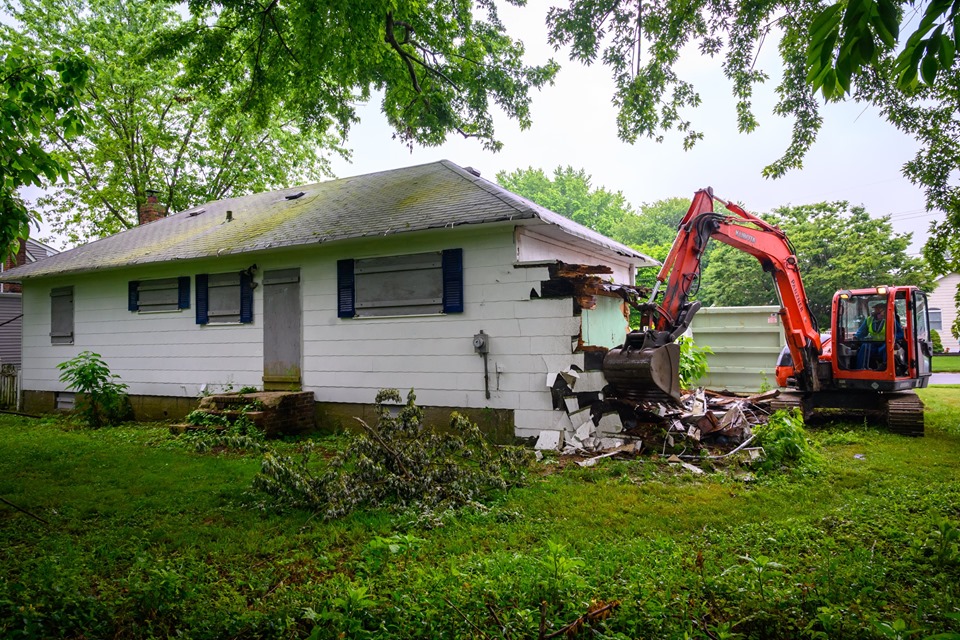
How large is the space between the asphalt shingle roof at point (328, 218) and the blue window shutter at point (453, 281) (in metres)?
0.59

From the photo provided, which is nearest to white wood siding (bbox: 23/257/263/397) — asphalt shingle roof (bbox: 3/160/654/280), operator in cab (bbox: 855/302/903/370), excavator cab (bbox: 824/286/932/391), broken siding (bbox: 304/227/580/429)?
asphalt shingle roof (bbox: 3/160/654/280)

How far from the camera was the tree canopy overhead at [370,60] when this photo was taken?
6.70 m

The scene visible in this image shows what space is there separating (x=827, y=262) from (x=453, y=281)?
26.2m

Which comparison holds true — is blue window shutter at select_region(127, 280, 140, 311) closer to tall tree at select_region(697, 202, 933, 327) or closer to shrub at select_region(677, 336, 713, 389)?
shrub at select_region(677, 336, 713, 389)

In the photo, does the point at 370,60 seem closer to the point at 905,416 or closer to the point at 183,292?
the point at 183,292

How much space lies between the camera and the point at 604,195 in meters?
46.2

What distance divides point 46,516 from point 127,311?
813cm

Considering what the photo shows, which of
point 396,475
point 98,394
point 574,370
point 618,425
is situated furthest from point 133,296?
point 618,425

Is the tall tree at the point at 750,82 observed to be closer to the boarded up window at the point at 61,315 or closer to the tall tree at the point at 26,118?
the tall tree at the point at 26,118

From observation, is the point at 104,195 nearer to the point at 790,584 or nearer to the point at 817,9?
the point at 817,9

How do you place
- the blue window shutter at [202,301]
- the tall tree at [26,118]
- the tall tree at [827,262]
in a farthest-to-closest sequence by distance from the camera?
the tall tree at [827,262], the blue window shutter at [202,301], the tall tree at [26,118]

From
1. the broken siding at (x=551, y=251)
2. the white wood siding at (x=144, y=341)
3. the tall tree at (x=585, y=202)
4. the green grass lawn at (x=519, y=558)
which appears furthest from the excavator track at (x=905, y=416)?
the tall tree at (x=585, y=202)

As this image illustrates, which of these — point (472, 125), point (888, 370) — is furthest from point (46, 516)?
point (888, 370)

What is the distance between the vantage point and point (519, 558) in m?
3.36
